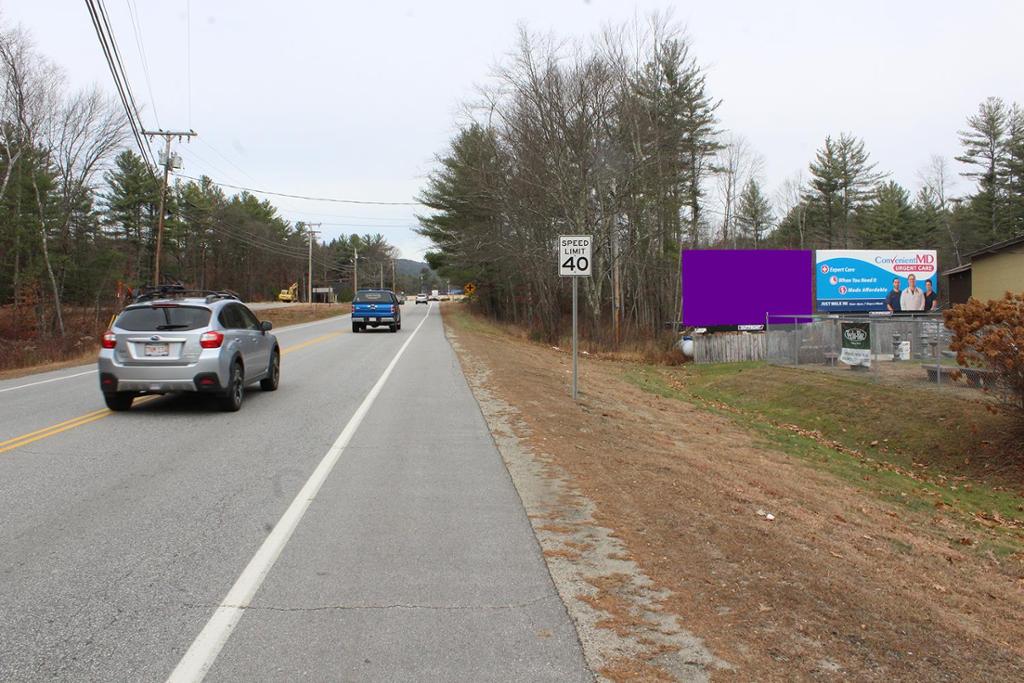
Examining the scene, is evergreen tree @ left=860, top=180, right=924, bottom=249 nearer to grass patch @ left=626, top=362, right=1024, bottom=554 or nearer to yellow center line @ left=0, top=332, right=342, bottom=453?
grass patch @ left=626, top=362, right=1024, bottom=554

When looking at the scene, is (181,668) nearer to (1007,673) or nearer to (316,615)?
(316,615)

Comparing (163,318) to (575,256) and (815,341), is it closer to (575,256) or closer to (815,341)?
(575,256)

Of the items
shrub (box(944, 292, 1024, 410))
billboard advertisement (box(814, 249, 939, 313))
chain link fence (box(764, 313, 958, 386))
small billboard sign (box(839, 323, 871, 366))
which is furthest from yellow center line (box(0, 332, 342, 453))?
billboard advertisement (box(814, 249, 939, 313))

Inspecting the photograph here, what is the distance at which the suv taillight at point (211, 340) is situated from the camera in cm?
1055

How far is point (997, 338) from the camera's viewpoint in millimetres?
11578

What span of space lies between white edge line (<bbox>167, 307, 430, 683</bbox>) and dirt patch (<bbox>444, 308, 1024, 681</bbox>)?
1.85 m

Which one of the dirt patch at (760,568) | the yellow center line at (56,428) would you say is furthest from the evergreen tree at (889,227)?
the yellow center line at (56,428)

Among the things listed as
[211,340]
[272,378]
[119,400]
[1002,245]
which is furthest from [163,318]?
[1002,245]

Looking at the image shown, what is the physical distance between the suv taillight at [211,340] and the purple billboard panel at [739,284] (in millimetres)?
22974

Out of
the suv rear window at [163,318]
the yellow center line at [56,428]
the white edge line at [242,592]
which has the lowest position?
the white edge line at [242,592]

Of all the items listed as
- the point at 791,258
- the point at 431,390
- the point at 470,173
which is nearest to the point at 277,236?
the point at 470,173

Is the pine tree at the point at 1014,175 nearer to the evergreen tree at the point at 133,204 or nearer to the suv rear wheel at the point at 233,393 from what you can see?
the suv rear wheel at the point at 233,393

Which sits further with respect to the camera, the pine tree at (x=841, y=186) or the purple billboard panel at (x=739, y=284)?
the pine tree at (x=841, y=186)

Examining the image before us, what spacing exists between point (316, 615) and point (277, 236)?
12171 cm
